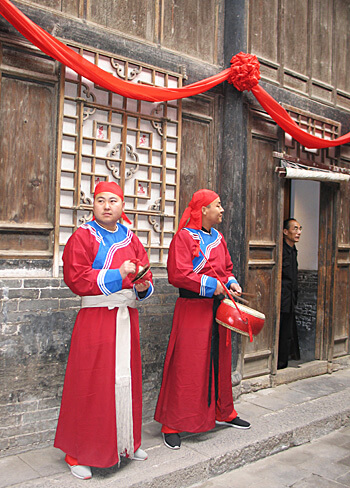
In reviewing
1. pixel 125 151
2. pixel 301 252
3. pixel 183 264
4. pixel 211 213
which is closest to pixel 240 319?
pixel 183 264

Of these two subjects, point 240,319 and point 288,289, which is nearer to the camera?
point 240,319

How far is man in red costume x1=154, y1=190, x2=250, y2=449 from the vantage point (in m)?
3.86

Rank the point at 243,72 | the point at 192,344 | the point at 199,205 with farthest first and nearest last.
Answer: the point at 243,72, the point at 199,205, the point at 192,344

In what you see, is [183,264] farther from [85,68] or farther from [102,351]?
[85,68]

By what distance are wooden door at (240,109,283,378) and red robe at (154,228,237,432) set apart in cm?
142

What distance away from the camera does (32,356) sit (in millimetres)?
3730

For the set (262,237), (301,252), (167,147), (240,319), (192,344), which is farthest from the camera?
(301,252)

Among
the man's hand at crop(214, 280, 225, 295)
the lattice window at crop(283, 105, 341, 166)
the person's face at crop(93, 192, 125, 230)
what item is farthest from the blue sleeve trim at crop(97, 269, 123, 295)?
the lattice window at crop(283, 105, 341, 166)

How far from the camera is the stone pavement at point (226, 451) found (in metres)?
3.29

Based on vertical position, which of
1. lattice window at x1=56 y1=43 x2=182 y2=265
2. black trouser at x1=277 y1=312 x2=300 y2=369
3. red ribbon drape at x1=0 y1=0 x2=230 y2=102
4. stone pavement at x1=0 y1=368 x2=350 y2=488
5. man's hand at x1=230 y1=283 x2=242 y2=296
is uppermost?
red ribbon drape at x1=0 y1=0 x2=230 y2=102

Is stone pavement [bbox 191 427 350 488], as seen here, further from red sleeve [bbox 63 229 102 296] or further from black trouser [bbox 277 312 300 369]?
black trouser [bbox 277 312 300 369]

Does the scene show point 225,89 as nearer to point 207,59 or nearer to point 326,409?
point 207,59

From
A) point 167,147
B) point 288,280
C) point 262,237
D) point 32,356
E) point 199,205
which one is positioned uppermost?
point 167,147

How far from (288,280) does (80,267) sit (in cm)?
380
